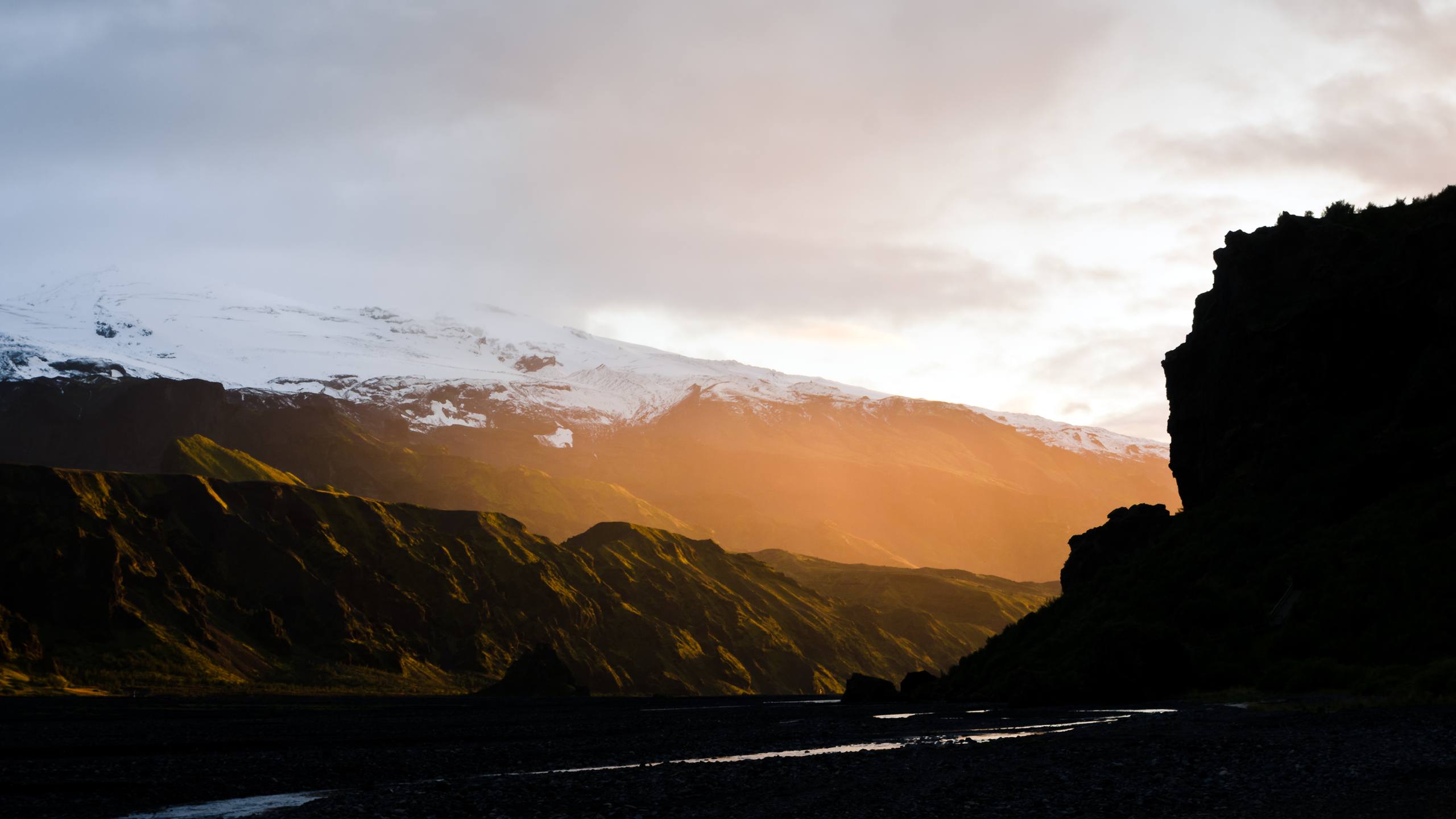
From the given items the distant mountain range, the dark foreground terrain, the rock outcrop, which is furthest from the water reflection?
the distant mountain range

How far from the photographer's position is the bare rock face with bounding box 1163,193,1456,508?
197 feet

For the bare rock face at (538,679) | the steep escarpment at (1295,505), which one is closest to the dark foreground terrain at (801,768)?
the steep escarpment at (1295,505)

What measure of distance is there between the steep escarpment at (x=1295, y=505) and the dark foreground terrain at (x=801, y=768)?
7586mm

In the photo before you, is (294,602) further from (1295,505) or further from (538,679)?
(1295,505)

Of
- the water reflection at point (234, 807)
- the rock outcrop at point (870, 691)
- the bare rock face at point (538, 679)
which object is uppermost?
the water reflection at point (234, 807)

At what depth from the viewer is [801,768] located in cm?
3033

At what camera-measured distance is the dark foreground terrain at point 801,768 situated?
22.0 metres

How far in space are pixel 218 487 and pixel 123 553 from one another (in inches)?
1116

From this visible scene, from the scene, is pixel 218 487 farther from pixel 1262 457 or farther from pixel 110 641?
pixel 1262 457

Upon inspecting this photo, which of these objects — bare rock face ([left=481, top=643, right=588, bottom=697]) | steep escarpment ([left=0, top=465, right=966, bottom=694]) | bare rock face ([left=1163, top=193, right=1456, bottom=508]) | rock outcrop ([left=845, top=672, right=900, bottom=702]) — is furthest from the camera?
bare rock face ([left=481, top=643, right=588, bottom=697])

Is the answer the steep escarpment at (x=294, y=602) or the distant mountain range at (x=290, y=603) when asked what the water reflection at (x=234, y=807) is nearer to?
the distant mountain range at (x=290, y=603)

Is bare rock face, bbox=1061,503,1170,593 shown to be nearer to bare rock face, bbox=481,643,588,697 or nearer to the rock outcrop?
the rock outcrop

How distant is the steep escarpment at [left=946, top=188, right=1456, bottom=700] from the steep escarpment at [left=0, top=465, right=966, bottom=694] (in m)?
93.1

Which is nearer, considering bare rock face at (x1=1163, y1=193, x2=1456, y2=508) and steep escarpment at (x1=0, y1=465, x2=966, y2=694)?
bare rock face at (x1=1163, y1=193, x2=1456, y2=508)
